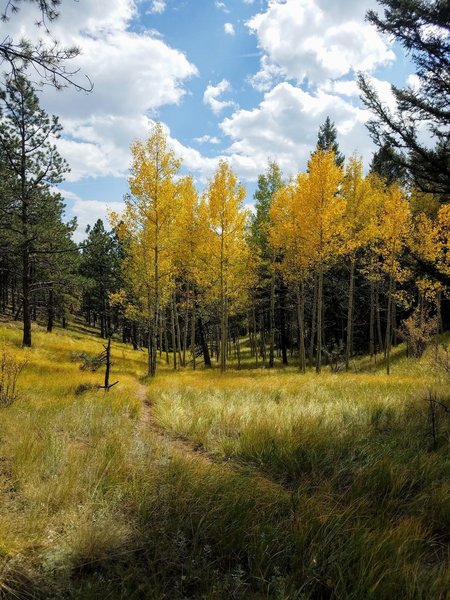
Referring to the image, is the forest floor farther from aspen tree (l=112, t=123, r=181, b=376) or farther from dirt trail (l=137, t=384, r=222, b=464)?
aspen tree (l=112, t=123, r=181, b=376)

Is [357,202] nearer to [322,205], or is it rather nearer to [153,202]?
[322,205]

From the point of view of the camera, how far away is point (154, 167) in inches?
627

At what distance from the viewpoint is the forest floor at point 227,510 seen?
258 cm

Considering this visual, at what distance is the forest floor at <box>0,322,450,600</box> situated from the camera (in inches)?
101

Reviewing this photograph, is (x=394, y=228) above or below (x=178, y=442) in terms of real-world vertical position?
above

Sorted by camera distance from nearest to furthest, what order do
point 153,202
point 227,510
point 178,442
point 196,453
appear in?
1. point 227,510
2. point 196,453
3. point 178,442
4. point 153,202

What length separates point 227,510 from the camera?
3379mm

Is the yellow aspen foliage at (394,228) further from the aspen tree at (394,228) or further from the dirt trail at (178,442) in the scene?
the dirt trail at (178,442)

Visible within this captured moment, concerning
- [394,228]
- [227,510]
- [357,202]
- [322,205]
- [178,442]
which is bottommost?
[178,442]

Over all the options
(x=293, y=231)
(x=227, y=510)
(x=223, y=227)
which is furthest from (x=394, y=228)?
(x=227, y=510)

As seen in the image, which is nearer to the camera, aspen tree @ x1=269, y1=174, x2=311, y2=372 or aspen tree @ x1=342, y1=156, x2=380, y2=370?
aspen tree @ x1=269, y1=174, x2=311, y2=372

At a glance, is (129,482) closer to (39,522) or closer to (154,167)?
(39,522)

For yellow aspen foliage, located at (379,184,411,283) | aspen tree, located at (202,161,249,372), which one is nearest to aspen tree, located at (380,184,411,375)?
yellow aspen foliage, located at (379,184,411,283)

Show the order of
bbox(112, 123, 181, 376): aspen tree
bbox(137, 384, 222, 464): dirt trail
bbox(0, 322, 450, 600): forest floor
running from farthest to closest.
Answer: bbox(112, 123, 181, 376): aspen tree < bbox(137, 384, 222, 464): dirt trail < bbox(0, 322, 450, 600): forest floor
